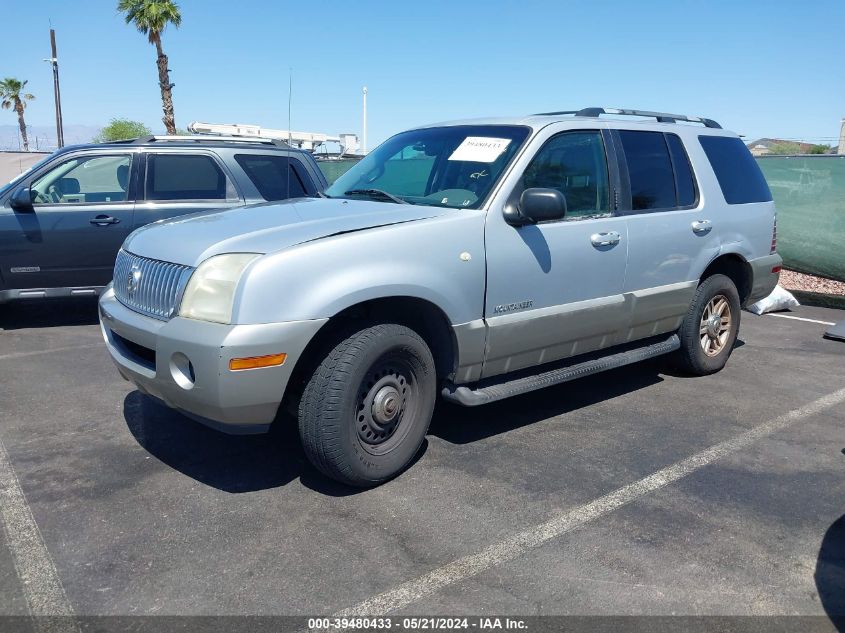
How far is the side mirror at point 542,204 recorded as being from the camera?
4035 mm

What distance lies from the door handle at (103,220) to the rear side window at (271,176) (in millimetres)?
1385

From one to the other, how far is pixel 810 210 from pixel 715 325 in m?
5.36

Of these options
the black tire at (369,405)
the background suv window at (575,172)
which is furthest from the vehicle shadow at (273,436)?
the background suv window at (575,172)

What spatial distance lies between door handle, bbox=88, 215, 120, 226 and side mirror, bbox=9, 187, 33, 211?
0.56m

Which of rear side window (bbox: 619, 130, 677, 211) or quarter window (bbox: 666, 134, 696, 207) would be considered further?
quarter window (bbox: 666, 134, 696, 207)

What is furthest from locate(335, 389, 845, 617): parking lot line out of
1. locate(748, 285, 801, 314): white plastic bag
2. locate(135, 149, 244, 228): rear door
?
locate(135, 149, 244, 228): rear door

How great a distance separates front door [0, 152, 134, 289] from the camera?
7.06m

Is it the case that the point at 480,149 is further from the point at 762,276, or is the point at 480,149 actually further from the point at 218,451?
the point at 762,276

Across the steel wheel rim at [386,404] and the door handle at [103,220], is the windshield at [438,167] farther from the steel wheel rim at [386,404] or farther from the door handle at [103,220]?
the door handle at [103,220]

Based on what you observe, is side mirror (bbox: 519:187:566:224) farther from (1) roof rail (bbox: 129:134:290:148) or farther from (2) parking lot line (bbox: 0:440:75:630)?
(1) roof rail (bbox: 129:134:290:148)

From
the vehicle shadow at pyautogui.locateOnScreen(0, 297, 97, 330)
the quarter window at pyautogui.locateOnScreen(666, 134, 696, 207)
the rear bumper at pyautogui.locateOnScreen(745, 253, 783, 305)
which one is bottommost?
the vehicle shadow at pyautogui.locateOnScreen(0, 297, 97, 330)

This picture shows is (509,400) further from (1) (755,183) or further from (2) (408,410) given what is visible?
(1) (755,183)

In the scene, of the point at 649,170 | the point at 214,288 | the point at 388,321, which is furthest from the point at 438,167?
the point at 214,288

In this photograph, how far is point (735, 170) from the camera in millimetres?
5988
